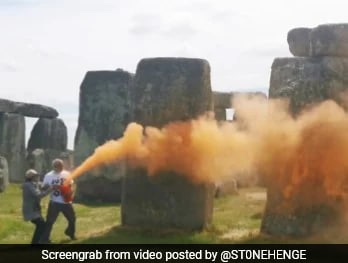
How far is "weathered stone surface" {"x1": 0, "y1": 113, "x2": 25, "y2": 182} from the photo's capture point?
33.3 metres

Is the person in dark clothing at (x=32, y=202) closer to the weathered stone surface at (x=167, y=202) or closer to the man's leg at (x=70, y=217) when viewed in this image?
the man's leg at (x=70, y=217)

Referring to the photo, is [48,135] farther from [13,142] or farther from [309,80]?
[309,80]

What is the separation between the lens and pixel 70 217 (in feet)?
51.2

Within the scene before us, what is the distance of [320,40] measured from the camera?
51.3 feet

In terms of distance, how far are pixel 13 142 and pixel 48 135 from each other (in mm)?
3196

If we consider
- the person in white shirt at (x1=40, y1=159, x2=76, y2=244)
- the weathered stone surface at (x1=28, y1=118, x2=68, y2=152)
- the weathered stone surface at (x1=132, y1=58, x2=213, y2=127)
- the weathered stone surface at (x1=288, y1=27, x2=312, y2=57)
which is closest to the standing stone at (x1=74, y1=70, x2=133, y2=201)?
the weathered stone surface at (x1=288, y1=27, x2=312, y2=57)

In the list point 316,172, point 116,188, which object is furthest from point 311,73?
point 116,188

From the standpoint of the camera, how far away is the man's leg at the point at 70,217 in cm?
1555

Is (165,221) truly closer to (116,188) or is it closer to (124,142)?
(124,142)

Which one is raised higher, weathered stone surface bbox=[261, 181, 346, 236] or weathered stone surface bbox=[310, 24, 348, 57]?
weathered stone surface bbox=[310, 24, 348, 57]
